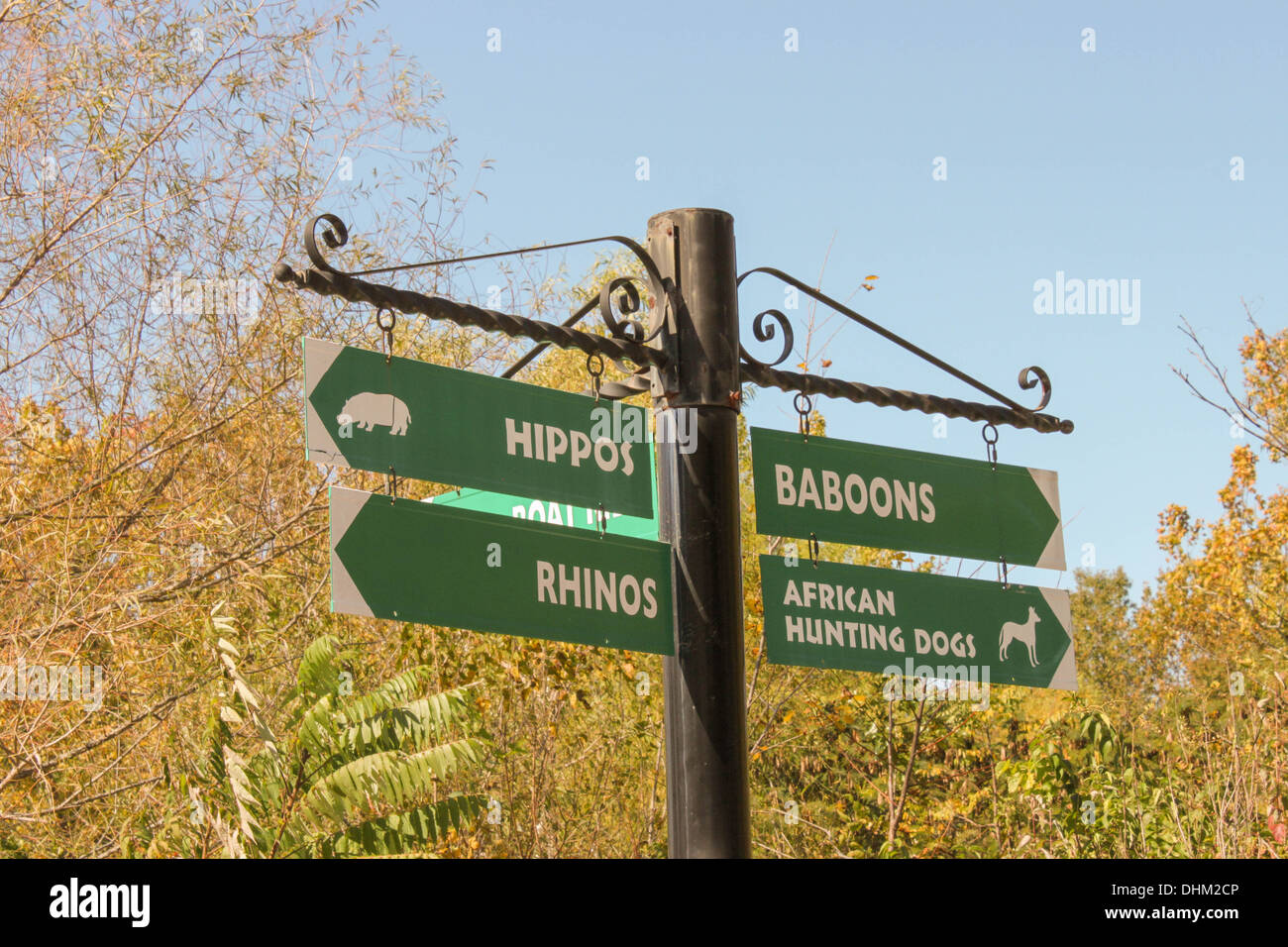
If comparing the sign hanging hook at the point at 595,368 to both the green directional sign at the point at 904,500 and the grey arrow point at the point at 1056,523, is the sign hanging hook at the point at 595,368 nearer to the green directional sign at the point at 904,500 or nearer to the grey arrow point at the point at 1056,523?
the green directional sign at the point at 904,500

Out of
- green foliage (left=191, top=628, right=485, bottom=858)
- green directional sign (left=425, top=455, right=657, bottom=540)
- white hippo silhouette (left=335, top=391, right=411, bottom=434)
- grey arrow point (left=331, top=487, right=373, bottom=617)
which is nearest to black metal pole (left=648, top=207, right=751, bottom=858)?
green directional sign (left=425, top=455, right=657, bottom=540)

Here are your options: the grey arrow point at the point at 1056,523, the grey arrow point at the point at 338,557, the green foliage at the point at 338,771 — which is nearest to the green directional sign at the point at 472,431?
the grey arrow point at the point at 338,557

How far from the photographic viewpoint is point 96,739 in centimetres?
809

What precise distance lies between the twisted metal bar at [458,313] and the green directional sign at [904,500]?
428 millimetres

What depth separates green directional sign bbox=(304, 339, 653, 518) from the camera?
3053mm

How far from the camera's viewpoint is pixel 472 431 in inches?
129

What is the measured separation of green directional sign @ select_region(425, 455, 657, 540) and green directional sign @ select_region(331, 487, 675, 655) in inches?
4.3

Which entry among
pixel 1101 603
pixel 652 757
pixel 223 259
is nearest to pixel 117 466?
pixel 223 259

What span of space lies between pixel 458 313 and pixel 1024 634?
6.28ft

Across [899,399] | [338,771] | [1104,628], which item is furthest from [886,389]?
[1104,628]

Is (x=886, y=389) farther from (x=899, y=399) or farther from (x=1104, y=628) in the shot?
(x=1104, y=628)

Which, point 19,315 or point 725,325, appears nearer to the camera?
point 725,325
